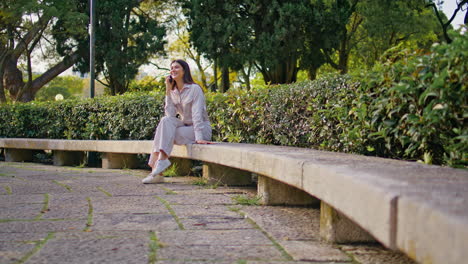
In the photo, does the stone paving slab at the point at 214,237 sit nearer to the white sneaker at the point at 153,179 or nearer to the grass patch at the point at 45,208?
the grass patch at the point at 45,208

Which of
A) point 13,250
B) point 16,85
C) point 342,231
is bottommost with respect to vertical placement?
point 13,250

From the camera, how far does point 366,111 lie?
424cm

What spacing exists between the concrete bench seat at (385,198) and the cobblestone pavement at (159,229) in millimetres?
200

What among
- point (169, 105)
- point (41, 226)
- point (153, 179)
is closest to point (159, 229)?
point (41, 226)

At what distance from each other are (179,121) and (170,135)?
0.32 meters

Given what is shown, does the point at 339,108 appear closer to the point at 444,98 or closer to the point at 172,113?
the point at 444,98

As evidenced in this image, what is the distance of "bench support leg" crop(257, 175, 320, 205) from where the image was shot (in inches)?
189

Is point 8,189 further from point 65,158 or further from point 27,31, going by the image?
point 27,31

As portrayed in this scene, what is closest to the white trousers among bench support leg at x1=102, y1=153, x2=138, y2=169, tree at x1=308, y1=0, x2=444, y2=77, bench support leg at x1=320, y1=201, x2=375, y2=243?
bench support leg at x1=102, y1=153, x2=138, y2=169

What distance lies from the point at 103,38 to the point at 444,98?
2301 cm

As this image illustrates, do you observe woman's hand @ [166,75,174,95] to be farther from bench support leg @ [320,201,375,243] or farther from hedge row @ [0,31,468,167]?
bench support leg @ [320,201,375,243]

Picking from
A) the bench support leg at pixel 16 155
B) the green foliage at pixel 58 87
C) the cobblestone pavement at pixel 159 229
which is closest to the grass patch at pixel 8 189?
the cobblestone pavement at pixel 159 229

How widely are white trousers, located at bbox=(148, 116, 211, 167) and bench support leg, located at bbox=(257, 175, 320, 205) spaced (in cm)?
193

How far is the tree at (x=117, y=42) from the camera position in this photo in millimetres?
24281
